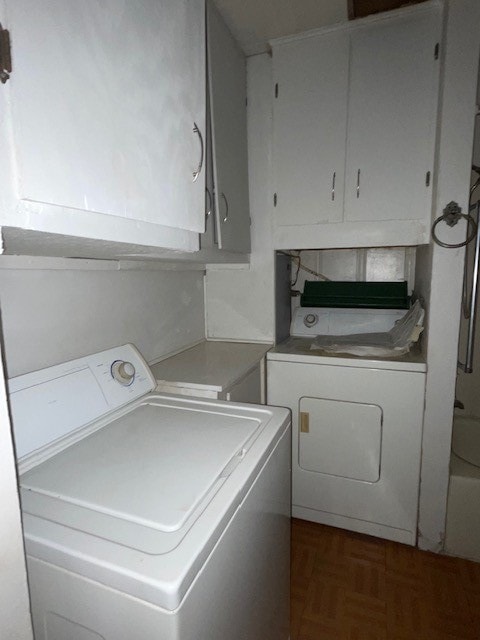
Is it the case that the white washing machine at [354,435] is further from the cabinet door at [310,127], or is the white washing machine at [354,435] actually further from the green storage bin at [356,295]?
the cabinet door at [310,127]

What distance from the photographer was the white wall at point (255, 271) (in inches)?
78.2

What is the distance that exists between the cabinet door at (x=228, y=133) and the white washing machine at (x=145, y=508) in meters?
0.89

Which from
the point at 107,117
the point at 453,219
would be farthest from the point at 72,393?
the point at 453,219

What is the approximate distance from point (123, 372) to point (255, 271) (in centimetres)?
110

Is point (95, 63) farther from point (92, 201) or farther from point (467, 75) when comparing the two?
point (467, 75)

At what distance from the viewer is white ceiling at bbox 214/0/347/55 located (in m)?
1.57

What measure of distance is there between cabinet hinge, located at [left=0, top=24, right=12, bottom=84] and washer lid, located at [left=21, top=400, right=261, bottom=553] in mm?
798

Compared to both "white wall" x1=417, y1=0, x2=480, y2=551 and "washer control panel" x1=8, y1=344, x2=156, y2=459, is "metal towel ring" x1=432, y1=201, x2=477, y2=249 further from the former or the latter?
"washer control panel" x1=8, y1=344, x2=156, y2=459

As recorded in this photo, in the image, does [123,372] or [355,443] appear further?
[355,443]

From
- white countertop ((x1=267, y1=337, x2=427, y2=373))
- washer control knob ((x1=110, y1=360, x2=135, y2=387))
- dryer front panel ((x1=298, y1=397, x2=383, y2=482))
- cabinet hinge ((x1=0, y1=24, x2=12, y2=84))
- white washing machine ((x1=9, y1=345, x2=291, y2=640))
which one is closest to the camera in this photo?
cabinet hinge ((x1=0, y1=24, x2=12, y2=84))

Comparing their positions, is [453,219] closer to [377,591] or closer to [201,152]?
[201,152]

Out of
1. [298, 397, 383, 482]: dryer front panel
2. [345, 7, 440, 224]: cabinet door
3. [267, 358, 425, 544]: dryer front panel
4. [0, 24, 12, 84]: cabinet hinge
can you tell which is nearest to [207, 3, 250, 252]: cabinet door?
[345, 7, 440, 224]: cabinet door

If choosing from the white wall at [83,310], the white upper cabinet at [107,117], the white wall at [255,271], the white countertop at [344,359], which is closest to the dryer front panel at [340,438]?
the white countertop at [344,359]

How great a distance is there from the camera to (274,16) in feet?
5.44
